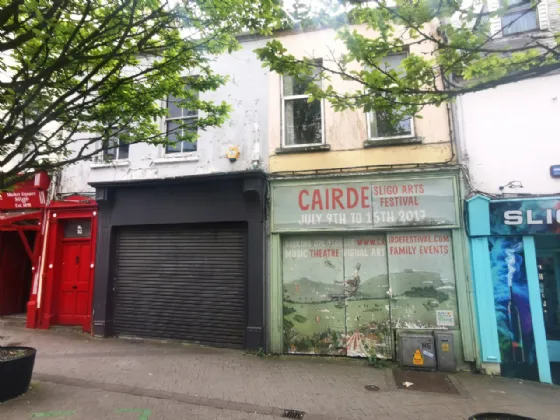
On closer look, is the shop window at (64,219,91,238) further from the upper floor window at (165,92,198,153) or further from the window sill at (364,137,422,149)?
the window sill at (364,137,422,149)

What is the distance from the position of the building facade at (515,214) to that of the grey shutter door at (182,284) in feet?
16.0

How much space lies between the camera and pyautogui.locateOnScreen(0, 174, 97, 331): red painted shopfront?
30.3 feet

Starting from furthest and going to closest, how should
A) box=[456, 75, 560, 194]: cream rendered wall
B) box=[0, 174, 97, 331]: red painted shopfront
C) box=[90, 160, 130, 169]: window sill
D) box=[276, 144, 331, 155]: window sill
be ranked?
box=[0, 174, 97, 331]: red painted shopfront → box=[90, 160, 130, 169]: window sill → box=[276, 144, 331, 155]: window sill → box=[456, 75, 560, 194]: cream rendered wall

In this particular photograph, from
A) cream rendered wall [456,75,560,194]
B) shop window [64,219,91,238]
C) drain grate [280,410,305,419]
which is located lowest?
drain grate [280,410,305,419]

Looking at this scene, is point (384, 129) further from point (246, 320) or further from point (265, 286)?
point (246, 320)

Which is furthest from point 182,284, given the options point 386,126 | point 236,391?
point 386,126

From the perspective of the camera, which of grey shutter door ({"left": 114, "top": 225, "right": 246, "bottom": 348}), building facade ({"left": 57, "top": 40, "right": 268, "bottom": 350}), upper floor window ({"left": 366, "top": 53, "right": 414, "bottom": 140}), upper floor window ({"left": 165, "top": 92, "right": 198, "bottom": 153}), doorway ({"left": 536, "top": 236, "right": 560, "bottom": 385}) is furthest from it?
upper floor window ({"left": 165, "top": 92, "right": 198, "bottom": 153})

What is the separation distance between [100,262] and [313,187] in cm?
561

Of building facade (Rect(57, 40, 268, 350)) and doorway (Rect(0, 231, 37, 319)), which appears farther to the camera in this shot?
doorway (Rect(0, 231, 37, 319))

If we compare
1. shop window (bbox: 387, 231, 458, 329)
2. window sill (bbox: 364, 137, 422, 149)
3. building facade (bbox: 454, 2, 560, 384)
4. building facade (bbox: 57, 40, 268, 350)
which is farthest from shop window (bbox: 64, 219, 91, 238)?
building facade (bbox: 454, 2, 560, 384)

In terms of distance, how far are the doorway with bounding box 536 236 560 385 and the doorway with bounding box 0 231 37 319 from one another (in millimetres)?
13538

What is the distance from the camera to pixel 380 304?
710 cm

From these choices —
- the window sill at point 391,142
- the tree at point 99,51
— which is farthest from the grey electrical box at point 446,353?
the tree at point 99,51

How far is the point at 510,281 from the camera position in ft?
21.4
